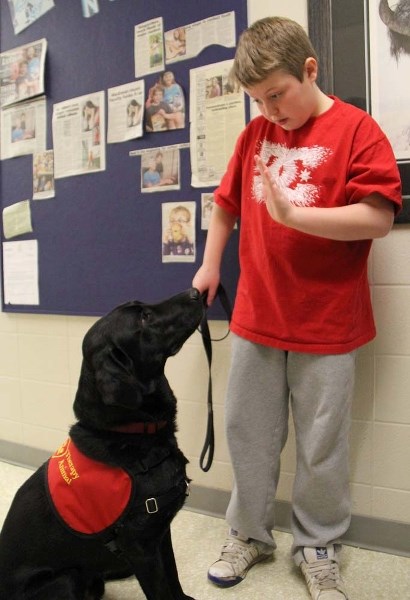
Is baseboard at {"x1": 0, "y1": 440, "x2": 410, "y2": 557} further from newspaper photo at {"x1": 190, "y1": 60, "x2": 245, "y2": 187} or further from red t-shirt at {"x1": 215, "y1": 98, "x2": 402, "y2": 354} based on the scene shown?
newspaper photo at {"x1": 190, "y1": 60, "x2": 245, "y2": 187}

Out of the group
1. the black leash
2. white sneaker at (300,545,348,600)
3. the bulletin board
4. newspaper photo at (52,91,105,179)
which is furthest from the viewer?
newspaper photo at (52,91,105,179)

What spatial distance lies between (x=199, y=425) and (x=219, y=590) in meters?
0.54

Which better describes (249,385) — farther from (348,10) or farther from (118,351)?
(348,10)

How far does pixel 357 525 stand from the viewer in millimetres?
1523

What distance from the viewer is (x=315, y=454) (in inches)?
50.6

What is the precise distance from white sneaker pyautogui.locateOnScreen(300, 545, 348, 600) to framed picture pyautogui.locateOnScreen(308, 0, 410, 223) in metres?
0.90

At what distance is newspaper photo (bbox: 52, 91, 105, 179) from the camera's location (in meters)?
1.86

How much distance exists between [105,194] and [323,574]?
1388mm

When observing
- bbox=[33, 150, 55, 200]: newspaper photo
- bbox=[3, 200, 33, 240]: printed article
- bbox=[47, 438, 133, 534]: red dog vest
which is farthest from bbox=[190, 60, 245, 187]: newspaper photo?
bbox=[47, 438, 133, 534]: red dog vest

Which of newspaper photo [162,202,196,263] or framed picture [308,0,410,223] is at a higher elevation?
framed picture [308,0,410,223]

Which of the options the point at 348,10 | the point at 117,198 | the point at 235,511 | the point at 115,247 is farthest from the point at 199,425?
the point at 348,10

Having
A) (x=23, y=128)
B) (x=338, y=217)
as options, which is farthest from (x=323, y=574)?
(x=23, y=128)

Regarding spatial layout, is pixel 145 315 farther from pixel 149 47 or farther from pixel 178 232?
pixel 149 47

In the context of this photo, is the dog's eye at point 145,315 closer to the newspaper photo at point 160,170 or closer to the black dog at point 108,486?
the black dog at point 108,486
